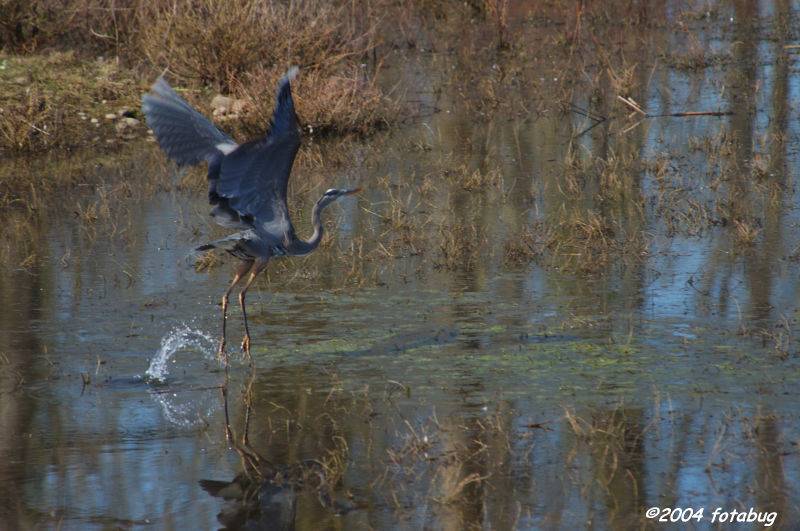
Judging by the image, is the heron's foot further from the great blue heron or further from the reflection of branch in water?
the reflection of branch in water

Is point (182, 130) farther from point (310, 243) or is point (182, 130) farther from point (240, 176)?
point (310, 243)

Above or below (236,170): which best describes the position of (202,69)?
above

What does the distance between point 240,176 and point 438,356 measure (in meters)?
1.40

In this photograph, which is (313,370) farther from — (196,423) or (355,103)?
(355,103)

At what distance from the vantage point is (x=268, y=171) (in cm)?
712

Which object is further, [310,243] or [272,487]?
[310,243]

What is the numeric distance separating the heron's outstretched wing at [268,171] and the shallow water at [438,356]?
645mm

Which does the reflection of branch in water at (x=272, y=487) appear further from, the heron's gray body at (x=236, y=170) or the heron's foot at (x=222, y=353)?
the heron's gray body at (x=236, y=170)

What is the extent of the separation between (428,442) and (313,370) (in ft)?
4.50

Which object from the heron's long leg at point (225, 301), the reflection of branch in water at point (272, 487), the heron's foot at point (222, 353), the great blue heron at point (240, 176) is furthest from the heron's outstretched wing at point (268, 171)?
the reflection of branch in water at point (272, 487)

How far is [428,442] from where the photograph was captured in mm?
5500

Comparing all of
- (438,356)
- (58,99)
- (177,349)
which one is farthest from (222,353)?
(58,99)

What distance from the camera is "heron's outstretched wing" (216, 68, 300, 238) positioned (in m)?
6.75

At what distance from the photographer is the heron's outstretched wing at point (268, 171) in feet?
22.2
